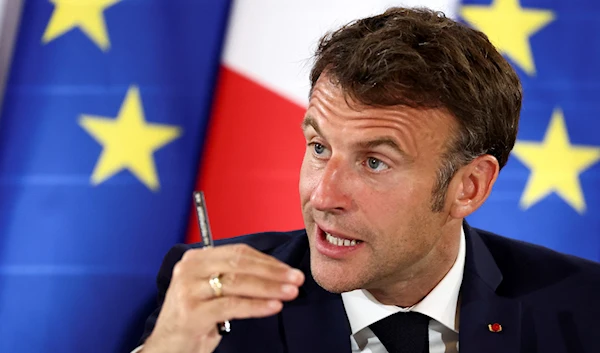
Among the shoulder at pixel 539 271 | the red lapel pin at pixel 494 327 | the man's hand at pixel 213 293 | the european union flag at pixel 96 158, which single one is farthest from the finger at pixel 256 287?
the european union flag at pixel 96 158

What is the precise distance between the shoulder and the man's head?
0.33m

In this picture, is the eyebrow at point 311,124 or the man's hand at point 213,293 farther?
the eyebrow at point 311,124

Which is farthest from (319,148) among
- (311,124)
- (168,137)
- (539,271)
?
(168,137)

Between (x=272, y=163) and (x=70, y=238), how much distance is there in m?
0.72

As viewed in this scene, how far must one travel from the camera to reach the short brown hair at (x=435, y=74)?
1848 mm

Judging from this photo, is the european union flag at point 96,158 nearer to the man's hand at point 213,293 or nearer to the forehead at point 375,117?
the forehead at point 375,117

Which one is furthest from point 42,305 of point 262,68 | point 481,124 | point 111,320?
point 481,124

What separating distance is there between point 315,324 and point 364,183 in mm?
399

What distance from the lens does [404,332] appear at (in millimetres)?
2008

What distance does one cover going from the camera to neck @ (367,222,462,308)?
2043 mm

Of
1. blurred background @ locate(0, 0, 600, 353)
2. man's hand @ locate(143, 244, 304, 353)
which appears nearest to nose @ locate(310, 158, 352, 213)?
man's hand @ locate(143, 244, 304, 353)

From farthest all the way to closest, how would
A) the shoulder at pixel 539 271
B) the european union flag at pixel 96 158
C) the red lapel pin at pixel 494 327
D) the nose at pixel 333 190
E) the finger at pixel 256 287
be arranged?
the european union flag at pixel 96 158 < the shoulder at pixel 539 271 < the red lapel pin at pixel 494 327 < the nose at pixel 333 190 < the finger at pixel 256 287

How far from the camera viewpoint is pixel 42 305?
2664 mm

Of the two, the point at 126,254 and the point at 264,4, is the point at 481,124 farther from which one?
the point at 126,254
